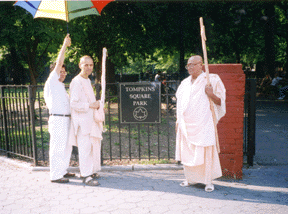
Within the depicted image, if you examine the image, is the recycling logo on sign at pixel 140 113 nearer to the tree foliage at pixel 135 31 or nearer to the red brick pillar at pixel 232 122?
the red brick pillar at pixel 232 122

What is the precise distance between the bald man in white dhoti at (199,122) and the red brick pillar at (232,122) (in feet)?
1.94

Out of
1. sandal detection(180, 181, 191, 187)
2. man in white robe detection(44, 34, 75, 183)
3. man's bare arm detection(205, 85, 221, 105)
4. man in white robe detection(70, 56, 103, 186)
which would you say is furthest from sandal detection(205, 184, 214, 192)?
man in white robe detection(44, 34, 75, 183)

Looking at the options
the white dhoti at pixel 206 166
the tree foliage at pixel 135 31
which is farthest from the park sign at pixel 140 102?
the tree foliage at pixel 135 31

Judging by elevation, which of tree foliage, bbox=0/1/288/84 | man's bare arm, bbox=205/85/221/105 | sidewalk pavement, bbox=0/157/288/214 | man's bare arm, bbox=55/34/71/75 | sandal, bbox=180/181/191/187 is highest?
tree foliage, bbox=0/1/288/84

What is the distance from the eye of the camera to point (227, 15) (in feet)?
56.9

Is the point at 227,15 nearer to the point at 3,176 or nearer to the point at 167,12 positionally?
the point at 167,12

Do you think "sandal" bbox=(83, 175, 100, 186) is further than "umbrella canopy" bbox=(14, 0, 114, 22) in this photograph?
Yes

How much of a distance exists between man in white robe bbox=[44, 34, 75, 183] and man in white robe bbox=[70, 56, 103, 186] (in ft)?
0.46

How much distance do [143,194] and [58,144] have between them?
5.37 feet

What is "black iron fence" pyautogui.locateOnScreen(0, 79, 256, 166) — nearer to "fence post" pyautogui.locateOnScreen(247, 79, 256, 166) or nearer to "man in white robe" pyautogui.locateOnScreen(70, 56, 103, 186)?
"fence post" pyautogui.locateOnScreen(247, 79, 256, 166)

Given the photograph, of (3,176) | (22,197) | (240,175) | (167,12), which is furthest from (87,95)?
(167,12)

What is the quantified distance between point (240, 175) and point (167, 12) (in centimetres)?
1249

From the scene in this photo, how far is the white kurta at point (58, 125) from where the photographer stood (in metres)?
4.63

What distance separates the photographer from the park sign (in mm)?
5746
